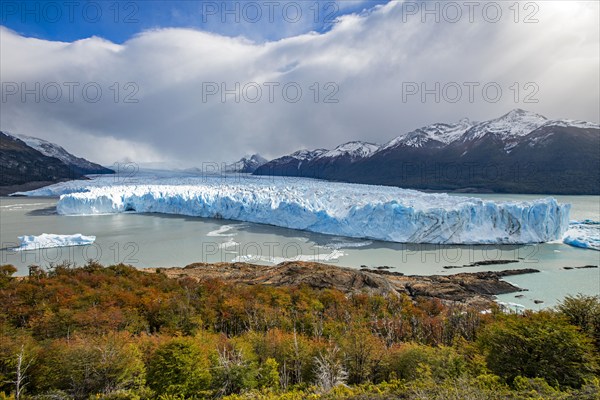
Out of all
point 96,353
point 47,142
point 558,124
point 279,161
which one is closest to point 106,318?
point 96,353

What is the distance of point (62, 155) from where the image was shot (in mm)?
102938

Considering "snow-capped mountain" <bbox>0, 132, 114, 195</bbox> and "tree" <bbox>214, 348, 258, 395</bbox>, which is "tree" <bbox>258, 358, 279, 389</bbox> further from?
"snow-capped mountain" <bbox>0, 132, 114, 195</bbox>

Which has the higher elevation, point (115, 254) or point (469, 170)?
point (469, 170)

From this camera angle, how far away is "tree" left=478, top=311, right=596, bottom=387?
5242mm

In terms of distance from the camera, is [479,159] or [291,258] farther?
[479,159]

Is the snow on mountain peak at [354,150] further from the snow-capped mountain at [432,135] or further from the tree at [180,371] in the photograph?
the tree at [180,371]

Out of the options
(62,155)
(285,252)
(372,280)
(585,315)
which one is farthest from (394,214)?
(62,155)

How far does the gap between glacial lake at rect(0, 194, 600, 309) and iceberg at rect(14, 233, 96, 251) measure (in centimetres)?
44

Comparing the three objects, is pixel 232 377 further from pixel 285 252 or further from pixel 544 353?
pixel 285 252

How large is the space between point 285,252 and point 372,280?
6.84m

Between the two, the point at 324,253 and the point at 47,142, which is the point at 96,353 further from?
the point at 47,142

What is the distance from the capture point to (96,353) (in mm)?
5582

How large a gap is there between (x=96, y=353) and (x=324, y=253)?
533 inches

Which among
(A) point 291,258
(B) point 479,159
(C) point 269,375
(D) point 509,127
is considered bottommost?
(A) point 291,258
